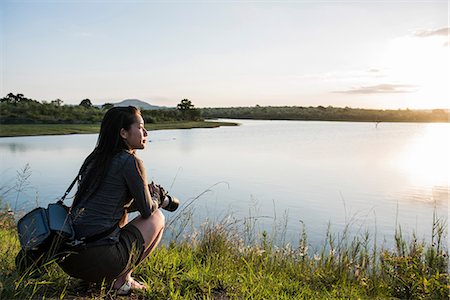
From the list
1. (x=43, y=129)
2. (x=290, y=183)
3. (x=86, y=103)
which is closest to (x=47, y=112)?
(x=43, y=129)

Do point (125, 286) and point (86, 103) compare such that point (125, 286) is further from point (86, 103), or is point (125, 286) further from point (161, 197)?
point (86, 103)

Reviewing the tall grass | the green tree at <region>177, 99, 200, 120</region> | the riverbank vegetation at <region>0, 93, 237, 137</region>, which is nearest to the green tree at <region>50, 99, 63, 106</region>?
the riverbank vegetation at <region>0, 93, 237, 137</region>

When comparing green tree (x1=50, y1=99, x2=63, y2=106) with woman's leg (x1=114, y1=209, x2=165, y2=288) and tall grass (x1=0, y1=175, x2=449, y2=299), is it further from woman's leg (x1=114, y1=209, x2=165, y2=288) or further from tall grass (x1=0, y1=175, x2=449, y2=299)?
woman's leg (x1=114, y1=209, x2=165, y2=288)

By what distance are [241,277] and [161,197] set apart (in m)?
0.96

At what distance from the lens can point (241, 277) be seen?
3.40 m

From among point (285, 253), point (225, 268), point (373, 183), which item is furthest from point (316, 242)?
point (373, 183)

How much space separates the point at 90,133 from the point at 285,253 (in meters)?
22.7

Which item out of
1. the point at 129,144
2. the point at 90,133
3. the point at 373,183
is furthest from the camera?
the point at 90,133

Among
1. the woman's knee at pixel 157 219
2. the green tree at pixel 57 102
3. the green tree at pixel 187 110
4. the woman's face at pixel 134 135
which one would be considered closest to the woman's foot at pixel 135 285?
the woman's knee at pixel 157 219

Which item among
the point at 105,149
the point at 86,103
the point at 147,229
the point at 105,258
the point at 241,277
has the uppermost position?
the point at 86,103

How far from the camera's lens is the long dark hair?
2549mm

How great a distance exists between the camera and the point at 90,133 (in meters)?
25.4

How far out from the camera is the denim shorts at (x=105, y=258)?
249 centimetres

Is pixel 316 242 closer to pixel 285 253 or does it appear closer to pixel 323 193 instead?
pixel 285 253
